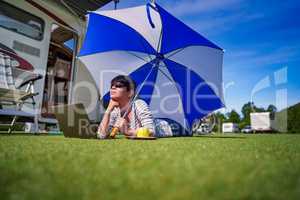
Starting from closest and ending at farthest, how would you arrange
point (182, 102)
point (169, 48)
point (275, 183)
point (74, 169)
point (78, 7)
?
1. point (275, 183)
2. point (74, 169)
3. point (169, 48)
4. point (182, 102)
5. point (78, 7)

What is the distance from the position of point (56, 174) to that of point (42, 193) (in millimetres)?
194

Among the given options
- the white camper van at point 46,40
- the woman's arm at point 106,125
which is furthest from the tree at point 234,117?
the woman's arm at point 106,125

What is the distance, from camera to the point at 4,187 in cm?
56

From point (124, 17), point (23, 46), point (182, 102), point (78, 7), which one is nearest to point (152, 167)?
point (124, 17)

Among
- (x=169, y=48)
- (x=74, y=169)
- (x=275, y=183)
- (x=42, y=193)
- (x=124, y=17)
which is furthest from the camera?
(x=169, y=48)

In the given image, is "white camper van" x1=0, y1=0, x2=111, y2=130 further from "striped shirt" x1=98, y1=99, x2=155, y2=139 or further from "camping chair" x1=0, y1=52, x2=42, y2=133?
"striped shirt" x1=98, y1=99, x2=155, y2=139

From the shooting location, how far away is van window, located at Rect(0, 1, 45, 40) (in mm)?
5508

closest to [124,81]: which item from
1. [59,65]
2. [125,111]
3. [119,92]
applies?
[119,92]

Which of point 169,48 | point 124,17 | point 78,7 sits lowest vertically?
point 169,48

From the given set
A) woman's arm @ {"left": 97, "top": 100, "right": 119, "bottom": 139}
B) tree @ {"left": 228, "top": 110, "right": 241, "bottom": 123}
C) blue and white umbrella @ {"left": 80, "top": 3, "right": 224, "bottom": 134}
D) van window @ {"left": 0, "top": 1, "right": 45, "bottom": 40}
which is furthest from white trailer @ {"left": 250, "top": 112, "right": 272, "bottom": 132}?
tree @ {"left": 228, "top": 110, "right": 241, "bottom": 123}

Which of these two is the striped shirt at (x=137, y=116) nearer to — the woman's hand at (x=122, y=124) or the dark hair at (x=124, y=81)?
the woman's hand at (x=122, y=124)

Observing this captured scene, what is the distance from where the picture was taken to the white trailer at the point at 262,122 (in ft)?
70.9

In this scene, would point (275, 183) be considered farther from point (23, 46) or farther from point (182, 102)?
point (23, 46)

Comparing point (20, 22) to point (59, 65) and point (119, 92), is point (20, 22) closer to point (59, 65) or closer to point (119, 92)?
point (59, 65)
